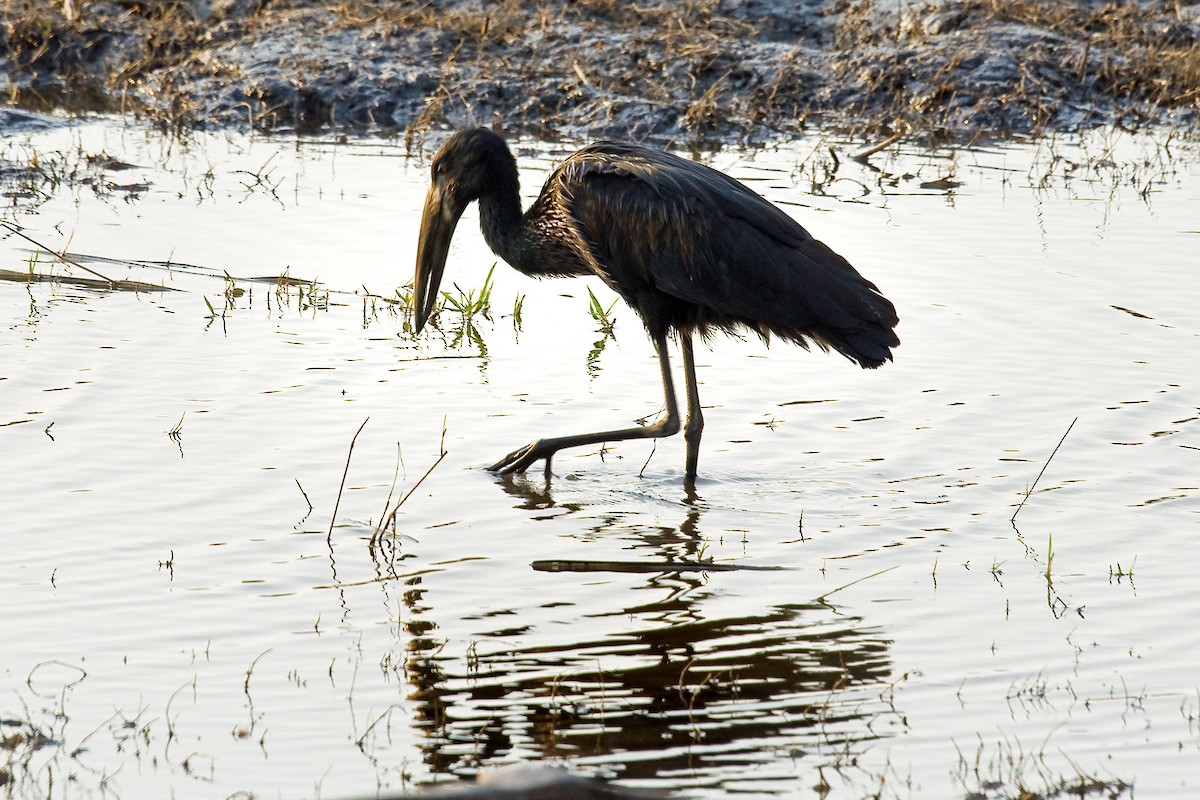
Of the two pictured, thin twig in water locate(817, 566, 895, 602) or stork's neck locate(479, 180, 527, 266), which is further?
stork's neck locate(479, 180, 527, 266)

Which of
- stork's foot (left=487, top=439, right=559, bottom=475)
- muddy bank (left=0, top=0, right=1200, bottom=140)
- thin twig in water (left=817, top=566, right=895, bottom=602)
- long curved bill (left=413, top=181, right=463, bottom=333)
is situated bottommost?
thin twig in water (left=817, top=566, right=895, bottom=602)

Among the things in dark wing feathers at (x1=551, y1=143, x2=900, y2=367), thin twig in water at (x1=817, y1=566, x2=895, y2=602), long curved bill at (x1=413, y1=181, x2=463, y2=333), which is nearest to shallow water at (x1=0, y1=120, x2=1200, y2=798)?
thin twig in water at (x1=817, y1=566, x2=895, y2=602)

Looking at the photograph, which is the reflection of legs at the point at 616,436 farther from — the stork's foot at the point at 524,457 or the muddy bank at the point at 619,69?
the muddy bank at the point at 619,69

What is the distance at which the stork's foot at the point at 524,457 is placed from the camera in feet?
20.0

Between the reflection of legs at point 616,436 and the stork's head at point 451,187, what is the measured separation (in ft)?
3.36

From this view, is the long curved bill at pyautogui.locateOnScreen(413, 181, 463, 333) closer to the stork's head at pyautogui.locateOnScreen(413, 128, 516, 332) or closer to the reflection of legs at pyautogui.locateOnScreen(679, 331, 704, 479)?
the stork's head at pyautogui.locateOnScreen(413, 128, 516, 332)

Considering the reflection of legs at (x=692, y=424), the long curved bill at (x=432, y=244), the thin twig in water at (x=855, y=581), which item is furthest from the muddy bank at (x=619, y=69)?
the thin twig in water at (x=855, y=581)

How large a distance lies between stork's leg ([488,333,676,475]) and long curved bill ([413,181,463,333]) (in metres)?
1.03

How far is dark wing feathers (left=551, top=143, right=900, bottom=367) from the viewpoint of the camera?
599 centimetres

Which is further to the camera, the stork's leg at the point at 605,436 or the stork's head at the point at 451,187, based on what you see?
the stork's head at the point at 451,187

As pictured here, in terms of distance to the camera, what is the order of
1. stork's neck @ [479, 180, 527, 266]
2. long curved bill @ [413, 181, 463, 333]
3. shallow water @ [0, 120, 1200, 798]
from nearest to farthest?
shallow water @ [0, 120, 1200, 798], stork's neck @ [479, 180, 527, 266], long curved bill @ [413, 181, 463, 333]

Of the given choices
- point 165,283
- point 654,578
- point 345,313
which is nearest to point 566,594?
point 654,578

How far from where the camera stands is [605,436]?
6301 mm

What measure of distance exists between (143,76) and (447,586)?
9.80 metres
